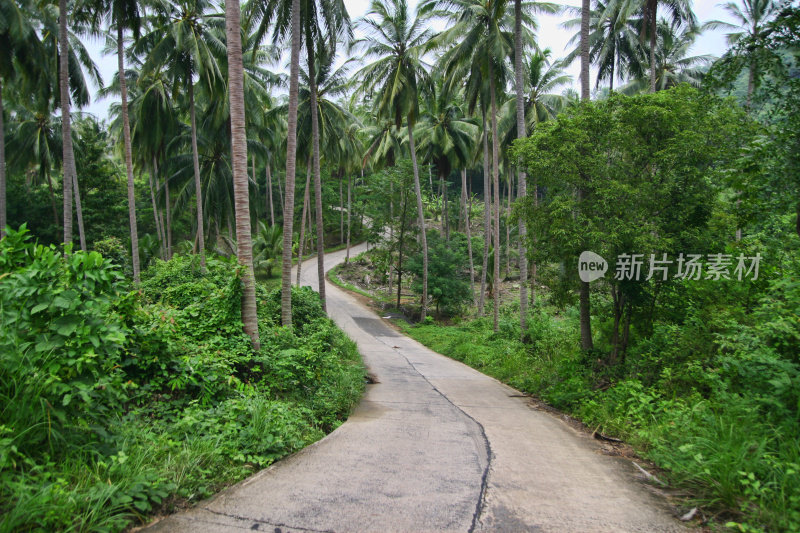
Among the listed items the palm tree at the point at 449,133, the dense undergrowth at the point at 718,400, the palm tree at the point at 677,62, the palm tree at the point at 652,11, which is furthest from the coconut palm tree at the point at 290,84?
the palm tree at the point at 677,62

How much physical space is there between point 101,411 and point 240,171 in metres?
5.05

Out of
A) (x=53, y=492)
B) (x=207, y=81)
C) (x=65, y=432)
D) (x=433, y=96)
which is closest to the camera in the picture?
(x=53, y=492)

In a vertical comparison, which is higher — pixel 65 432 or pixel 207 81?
pixel 207 81

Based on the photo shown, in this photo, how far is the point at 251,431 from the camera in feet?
16.2

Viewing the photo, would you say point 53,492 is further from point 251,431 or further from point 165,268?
point 165,268

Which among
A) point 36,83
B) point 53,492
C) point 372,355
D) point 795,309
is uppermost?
point 36,83

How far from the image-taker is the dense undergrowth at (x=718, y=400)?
4.05 meters

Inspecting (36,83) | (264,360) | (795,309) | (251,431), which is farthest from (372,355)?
(36,83)

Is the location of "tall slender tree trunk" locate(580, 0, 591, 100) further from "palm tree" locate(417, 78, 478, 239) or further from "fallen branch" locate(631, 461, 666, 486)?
"palm tree" locate(417, 78, 478, 239)

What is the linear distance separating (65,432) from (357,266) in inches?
1382

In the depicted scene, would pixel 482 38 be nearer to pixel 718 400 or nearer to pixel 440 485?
pixel 718 400

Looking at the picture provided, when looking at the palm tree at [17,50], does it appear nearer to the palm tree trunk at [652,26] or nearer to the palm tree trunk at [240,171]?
the palm tree trunk at [240,171]

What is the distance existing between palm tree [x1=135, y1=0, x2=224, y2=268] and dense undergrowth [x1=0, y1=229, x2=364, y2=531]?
14.2 meters

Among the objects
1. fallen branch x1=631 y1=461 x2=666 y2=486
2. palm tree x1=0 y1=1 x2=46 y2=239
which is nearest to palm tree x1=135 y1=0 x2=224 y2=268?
palm tree x1=0 y1=1 x2=46 y2=239
